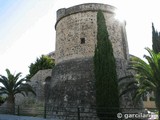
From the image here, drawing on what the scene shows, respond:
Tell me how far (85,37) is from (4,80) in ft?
25.6

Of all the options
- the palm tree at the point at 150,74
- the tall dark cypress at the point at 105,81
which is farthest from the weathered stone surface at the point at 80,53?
the palm tree at the point at 150,74

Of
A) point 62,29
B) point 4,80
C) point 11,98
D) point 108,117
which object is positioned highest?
point 62,29

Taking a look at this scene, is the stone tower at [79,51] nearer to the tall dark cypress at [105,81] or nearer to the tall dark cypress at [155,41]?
the tall dark cypress at [105,81]

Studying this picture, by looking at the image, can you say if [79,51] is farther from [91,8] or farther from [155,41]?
[155,41]

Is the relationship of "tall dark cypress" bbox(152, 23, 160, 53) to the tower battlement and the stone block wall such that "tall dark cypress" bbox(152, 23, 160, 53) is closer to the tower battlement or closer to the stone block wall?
the stone block wall

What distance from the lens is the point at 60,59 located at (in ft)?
58.6

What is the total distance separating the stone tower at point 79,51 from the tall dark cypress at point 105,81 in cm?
192

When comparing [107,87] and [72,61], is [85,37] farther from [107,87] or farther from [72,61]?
[107,87]

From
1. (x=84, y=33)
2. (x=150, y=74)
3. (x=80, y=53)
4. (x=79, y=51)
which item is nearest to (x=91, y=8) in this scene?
(x=84, y=33)

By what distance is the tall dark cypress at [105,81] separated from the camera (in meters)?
12.2

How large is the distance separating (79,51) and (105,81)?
4576mm

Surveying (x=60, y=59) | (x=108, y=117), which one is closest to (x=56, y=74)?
(x=60, y=59)

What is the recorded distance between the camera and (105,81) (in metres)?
12.9

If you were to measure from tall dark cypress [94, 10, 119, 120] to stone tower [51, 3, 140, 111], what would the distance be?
6.29 feet
